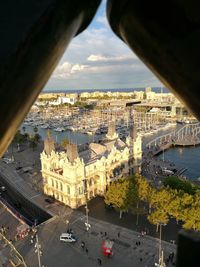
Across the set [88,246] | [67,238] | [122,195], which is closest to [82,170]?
[122,195]

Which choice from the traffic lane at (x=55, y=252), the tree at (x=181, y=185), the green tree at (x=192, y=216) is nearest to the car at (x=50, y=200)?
the traffic lane at (x=55, y=252)

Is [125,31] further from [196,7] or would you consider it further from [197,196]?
[197,196]

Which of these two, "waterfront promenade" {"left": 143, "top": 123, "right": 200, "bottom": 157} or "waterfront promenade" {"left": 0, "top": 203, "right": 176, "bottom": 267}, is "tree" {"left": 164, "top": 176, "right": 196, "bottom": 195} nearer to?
"waterfront promenade" {"left": 0, "top": 203, "right": 176, "bottom": 267}

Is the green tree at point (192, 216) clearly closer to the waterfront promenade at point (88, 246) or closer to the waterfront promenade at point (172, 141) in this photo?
the waterfront promenade at point (88, 246)

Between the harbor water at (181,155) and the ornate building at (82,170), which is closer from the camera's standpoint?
the ornate building at (82,170)

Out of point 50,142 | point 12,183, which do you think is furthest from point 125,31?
point 12,183

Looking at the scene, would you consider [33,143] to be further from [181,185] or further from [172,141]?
[181,185]

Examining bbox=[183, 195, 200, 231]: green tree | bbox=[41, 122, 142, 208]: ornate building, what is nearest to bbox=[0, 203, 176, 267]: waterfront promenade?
bbox=[183, 195, 200, 231]: green tree
